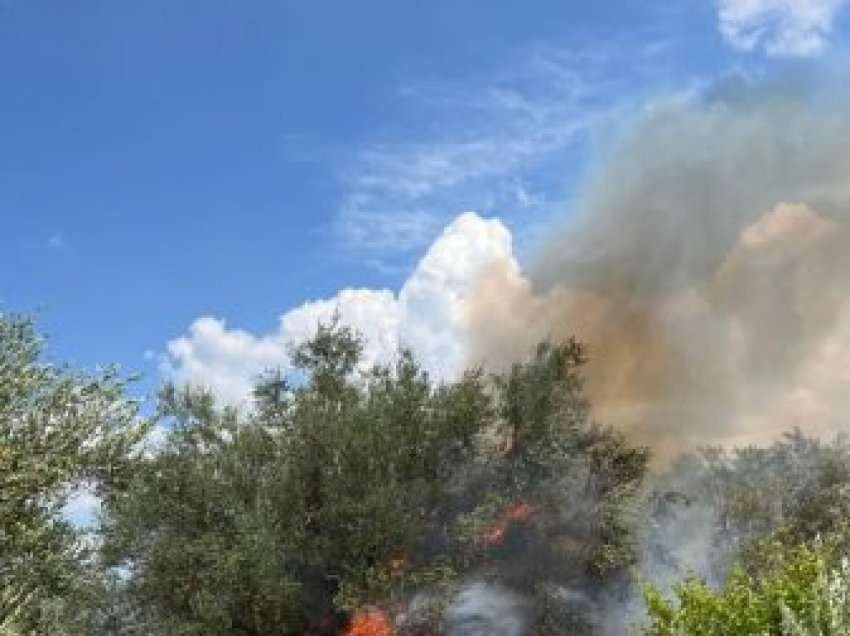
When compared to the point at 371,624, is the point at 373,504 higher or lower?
higher

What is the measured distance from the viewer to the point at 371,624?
173ft

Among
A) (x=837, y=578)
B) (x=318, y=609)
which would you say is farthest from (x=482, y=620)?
(x=837, y=578)

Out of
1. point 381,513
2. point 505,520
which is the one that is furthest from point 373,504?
point 505,520

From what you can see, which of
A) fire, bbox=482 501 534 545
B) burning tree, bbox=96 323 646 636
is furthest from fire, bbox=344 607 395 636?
fire, bbox=482 501 534 545

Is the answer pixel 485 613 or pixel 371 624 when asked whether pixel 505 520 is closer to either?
pixel 485 613

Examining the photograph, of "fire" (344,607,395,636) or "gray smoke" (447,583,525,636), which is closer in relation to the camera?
"fire" (344,607,395,636)

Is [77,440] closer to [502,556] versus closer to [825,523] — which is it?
[502,556]

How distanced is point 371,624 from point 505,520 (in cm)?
768

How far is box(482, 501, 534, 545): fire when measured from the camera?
184 ft

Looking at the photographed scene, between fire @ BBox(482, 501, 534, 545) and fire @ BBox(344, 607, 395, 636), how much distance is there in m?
5.97

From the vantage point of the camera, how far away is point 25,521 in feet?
115

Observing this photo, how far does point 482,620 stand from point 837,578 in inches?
1275

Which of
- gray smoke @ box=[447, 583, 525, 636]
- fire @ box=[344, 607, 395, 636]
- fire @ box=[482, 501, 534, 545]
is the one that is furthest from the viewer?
fire @ box=[482, 501, 534, 545]

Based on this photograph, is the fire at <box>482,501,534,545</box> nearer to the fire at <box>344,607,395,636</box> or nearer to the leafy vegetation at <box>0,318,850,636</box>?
the leafy vegetation at <box>0,318,850,636</box>
